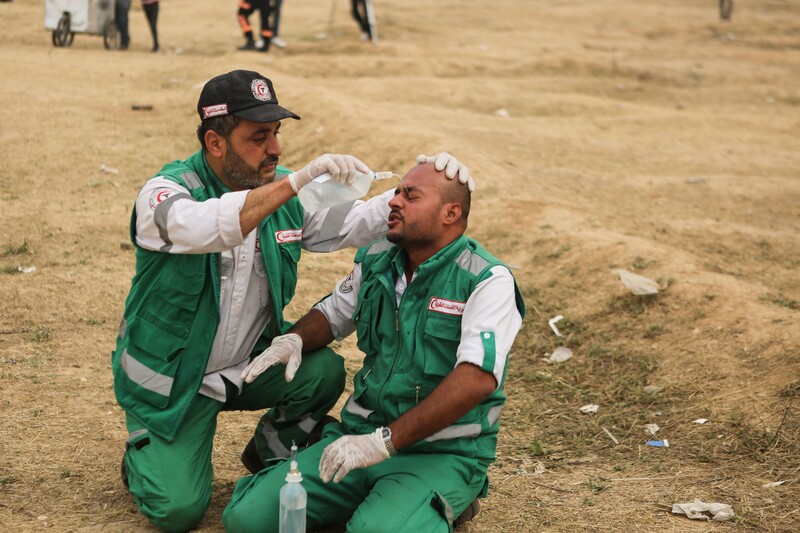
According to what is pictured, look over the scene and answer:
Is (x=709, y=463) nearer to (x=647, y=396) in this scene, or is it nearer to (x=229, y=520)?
(x=647, y=396)

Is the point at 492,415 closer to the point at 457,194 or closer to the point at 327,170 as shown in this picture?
the point at 457,194

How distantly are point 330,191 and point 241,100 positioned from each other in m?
0.44


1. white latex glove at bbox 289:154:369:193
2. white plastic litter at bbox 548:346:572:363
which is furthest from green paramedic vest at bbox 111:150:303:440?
white plastic litter at bbox 548:346:572:363

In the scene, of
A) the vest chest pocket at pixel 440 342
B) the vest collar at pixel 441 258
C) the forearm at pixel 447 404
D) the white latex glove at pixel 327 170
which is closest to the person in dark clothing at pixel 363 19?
the white latex glove at pixel 327 170

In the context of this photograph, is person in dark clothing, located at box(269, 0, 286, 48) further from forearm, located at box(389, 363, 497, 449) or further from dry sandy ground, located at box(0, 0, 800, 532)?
forearm, located at box(389, 363, 497, 449)

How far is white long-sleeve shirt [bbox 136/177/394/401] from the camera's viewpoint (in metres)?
2.96

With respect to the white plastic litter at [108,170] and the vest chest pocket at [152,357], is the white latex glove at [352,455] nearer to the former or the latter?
the vest chest pocket at [152,357]

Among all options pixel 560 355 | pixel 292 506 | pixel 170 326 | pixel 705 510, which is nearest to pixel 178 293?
pixel 170 326

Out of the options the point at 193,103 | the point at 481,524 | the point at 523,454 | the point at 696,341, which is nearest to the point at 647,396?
the point at 696,341

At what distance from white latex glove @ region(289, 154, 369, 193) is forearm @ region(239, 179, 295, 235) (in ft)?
0.11

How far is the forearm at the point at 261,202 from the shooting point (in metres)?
2.95

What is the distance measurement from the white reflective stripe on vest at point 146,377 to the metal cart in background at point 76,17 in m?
11.1

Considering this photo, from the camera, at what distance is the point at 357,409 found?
316cm

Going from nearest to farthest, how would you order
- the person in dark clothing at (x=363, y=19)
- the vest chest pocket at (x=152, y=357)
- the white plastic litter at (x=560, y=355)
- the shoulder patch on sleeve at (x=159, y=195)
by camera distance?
the shoulder patch on sleeve at (x=159, y=195), the vest chest pocket at (x=152, y=357), the white plastic litter at (x=560, y=355), the person in dark clothing at (x=363, y=19)
